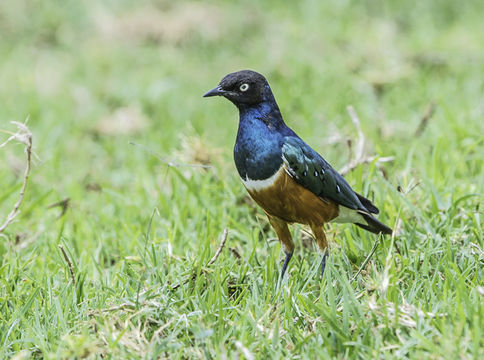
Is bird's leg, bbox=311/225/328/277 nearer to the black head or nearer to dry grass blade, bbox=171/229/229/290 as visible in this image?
dry grass blade, bbox=171/229/229/290

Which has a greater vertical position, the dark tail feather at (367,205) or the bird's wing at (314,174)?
the bird's wing at (314,174)

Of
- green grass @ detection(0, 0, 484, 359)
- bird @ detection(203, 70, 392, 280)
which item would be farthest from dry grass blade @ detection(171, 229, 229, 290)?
bird @ detection(203, 70, 392, 280)

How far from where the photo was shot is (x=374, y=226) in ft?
12.0

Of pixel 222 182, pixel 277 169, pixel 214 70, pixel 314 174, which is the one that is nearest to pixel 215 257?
pixel 277 169

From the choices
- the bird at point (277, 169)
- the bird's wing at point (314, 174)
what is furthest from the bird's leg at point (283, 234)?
the bird's wing at point (314, 174)

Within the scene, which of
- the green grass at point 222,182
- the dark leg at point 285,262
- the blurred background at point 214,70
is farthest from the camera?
the blurred background at point 214,70

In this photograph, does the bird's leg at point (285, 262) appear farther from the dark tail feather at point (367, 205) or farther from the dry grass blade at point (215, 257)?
the dark tail feather at point (367, 205)

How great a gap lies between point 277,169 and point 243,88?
0.45m

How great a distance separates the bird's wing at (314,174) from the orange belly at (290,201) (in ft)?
0.12

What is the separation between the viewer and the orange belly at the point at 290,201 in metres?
3.27

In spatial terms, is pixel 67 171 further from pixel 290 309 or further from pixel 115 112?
pixel 290 309

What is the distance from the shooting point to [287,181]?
3.29m

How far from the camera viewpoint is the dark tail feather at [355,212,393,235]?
3.59 m

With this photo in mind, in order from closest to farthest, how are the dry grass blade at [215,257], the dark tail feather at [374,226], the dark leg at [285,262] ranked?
the dry grass blade at [215,257], the dark leg at [285,262], the dark tail feather at [374,226]
